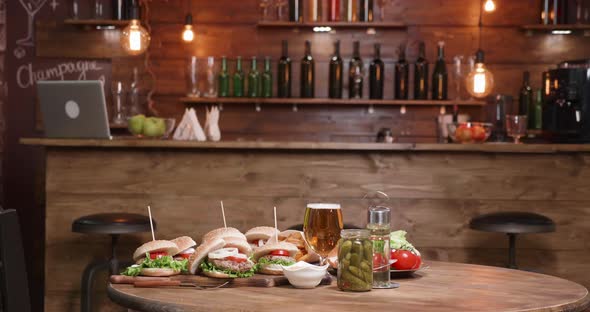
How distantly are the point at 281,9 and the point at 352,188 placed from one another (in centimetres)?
208

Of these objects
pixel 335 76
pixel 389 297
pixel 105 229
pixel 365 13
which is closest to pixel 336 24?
pixel 365 13

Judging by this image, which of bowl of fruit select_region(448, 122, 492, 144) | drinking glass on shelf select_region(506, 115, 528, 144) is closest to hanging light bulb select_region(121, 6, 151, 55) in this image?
bowl of fruit select_region(448, 122, 492, 144)

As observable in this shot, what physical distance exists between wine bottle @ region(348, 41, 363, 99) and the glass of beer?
3.65 metres

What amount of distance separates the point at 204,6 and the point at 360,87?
1.20 m

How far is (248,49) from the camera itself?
5906mm

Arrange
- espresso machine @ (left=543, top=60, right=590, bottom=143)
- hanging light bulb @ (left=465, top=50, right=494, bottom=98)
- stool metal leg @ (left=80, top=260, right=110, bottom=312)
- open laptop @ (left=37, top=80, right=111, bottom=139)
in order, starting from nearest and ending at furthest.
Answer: stool metal leg @ (left=80, top=260, right=110, bottom=312) < open laptop @ (left=37, top=80, right=111, bottom=139) < espresso machine @ (left=543, top=60, right=590, bottom=143) < hanging light bulb @ (left=465, top=50, right=494, bottom=98)

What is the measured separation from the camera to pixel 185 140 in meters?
3.99

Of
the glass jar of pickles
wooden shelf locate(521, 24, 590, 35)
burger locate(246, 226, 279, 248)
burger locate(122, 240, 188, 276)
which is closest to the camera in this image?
the glass jar of pickles

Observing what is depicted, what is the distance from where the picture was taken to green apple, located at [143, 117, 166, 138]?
422 centimetres

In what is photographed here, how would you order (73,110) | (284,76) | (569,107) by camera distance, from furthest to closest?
(284,76)
(569,107)
(73,110)

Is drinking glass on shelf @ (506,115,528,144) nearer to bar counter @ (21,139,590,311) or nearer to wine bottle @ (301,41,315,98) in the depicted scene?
bar counter @ (21,139,590,311)

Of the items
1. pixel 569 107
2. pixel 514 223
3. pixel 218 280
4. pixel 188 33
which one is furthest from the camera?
pixel 188 33

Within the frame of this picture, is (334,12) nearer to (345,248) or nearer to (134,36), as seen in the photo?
(134,36)

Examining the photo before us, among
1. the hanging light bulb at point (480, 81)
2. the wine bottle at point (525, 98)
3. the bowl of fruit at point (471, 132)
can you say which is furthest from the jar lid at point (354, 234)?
the wine bottle at point (525, 98)
